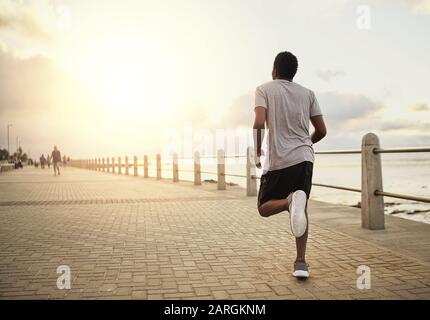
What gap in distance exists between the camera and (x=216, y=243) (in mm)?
Answer: 5895

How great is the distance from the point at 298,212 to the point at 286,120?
83 cm

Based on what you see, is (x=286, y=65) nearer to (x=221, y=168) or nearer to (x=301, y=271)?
(x=301, y=271)

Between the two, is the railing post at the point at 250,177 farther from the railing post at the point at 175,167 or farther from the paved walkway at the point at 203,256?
the railing post at the point at 175,167

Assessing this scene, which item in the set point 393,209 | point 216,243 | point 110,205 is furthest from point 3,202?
point 393,209

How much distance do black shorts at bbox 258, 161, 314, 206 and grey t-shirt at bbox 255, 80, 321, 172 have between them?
0.16 ft

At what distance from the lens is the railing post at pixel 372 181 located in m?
6.59

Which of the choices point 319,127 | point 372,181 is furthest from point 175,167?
point 319,127

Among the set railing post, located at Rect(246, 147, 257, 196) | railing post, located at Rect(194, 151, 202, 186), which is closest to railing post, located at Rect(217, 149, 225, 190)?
railing post, located at Rect(246, 147, 257, 196)

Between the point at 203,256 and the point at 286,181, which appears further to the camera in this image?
the point at 203,256

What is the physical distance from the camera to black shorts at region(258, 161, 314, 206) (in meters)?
4.05

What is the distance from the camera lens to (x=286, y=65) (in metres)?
4.19

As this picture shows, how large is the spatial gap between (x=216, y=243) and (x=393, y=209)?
18491 mm

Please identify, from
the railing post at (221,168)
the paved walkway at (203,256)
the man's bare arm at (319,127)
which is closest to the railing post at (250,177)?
the railing post at (221,168)
